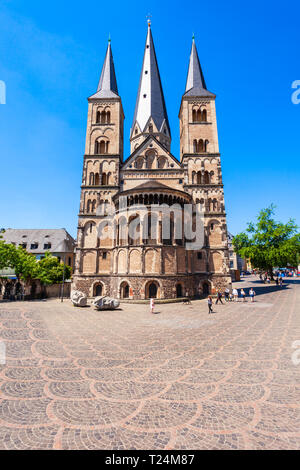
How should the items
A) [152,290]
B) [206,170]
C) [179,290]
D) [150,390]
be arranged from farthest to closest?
[206,170], [179,290], [152,290], [150,390]

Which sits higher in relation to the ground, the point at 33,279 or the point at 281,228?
the point at 281,228

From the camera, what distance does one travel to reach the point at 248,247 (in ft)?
131

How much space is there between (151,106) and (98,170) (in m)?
18.2

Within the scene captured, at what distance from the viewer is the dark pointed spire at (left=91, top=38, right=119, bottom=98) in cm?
3509

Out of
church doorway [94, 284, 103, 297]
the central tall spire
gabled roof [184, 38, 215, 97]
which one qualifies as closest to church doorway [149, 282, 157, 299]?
church doorway [94, 284, 103, 297]

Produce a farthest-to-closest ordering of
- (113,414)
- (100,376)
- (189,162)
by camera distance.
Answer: (189,162)
(100,376)
(113,414)

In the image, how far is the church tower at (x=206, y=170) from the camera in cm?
3088

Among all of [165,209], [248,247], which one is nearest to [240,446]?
[165,209]

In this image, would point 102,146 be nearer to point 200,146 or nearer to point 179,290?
point 200,146

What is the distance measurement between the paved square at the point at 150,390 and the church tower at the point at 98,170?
18.4 m

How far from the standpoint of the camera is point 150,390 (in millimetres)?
6172

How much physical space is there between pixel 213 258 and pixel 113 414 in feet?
91.2

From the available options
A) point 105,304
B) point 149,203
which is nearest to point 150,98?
point 149,203

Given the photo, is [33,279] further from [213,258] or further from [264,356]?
[264,356]
